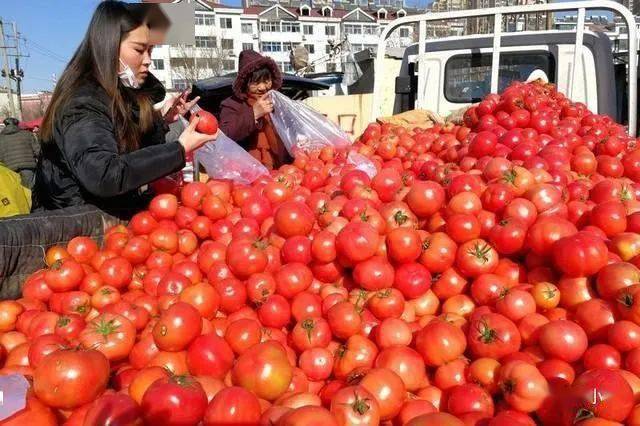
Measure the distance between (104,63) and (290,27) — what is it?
2844 inches

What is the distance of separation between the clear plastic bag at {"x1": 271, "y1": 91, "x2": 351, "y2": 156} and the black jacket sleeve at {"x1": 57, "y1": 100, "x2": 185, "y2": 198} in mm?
2217

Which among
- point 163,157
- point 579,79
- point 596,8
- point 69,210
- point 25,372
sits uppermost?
point 596,8

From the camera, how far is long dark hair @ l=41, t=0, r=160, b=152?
290 cm

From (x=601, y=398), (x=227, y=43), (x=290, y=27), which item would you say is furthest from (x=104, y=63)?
(x=290, y=27)

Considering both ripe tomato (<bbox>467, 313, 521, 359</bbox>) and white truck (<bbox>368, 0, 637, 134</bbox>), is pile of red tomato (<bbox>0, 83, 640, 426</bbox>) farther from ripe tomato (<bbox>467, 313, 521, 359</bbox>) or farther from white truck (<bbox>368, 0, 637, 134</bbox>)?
white truck (<bbox>368, 0, 637, 134</bbox>)

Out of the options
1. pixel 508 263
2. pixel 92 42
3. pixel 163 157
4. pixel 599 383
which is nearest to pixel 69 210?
pixel 163 157

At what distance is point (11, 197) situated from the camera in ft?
11.2

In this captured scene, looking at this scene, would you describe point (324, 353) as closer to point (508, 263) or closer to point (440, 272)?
point (440, 272)

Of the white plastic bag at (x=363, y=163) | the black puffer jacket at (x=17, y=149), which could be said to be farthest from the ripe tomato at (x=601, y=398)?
the black puffer jacket at (x=17, y=149)

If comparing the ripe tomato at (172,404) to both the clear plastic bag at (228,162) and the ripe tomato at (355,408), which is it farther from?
Result: the clear plastic bag at (228,162)

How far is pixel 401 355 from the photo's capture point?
1821 millimetres

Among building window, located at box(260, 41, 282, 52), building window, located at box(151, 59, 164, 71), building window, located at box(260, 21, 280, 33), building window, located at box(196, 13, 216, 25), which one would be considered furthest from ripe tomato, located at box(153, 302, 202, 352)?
building window, located at box(260, 21, 280, 33)

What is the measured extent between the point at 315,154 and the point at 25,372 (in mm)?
3158

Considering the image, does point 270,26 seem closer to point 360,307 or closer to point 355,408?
point 360,307
